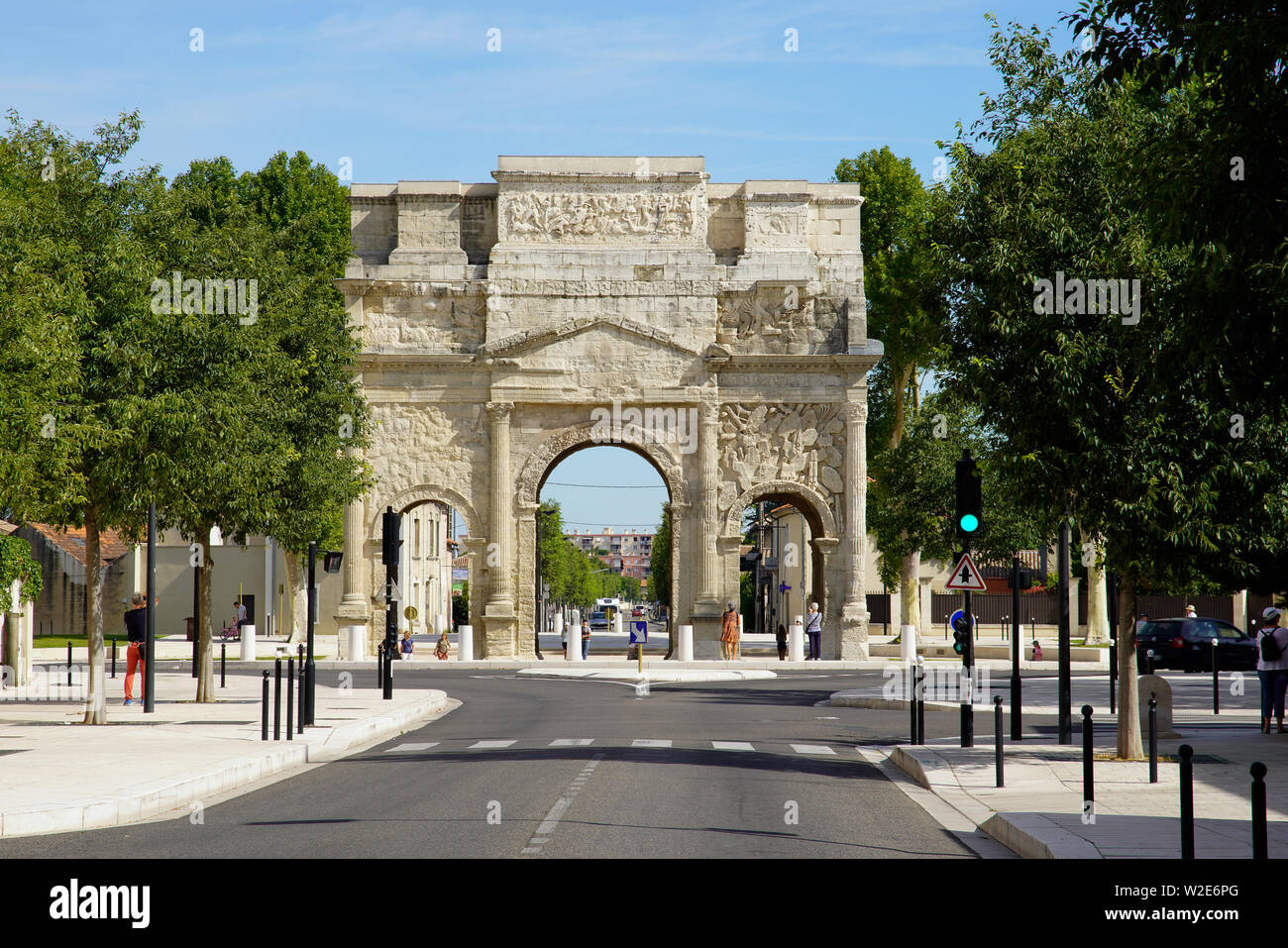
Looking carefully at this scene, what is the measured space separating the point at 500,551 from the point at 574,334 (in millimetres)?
7025

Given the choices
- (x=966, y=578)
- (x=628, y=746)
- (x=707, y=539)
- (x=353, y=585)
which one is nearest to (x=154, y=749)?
(x=628, y=746)

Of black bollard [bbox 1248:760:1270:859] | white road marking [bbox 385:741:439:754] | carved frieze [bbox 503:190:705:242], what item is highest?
carved frieze [bbox 503:190:705:242]

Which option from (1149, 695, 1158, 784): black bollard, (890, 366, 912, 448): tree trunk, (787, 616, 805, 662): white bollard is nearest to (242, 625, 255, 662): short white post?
(787, 616, 805, 662): white bollard

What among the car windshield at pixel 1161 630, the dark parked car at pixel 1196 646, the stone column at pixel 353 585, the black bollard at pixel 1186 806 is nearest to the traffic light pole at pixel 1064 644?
the black bollard at pixel 1186 806

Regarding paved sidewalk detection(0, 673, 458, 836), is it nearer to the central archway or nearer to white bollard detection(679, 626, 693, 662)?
white bollard detection(679, 626, 693, 662)

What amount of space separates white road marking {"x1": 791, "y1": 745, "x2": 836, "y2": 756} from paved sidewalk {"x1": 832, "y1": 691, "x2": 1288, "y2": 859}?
31.1 inches

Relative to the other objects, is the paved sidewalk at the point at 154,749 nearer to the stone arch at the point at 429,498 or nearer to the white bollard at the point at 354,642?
the white bollard at the point at 354,642

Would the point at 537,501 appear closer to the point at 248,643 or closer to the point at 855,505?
the point at 855,505

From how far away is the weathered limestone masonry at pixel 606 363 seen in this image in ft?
142

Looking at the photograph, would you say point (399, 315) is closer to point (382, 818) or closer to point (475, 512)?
point (475, 512)

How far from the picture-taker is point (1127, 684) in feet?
53.1

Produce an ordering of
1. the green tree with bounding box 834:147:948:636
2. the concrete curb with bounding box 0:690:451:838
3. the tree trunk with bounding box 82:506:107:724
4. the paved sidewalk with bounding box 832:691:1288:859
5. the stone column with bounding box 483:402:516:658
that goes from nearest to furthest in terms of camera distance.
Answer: the paved sidewalk with bounding box 832:691:1288:859 < the concrete curb with bounding box 0:690:451:838 < the tree trunk with bounding box 82:506:107:724 < the stone column with bounding box 483:402:516:658 < the green tree with bounding box 834:147:948:636

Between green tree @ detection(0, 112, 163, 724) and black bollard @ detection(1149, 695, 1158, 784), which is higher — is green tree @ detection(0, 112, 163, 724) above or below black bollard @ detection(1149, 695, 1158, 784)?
above

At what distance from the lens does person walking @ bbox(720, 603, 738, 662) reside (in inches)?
1667
